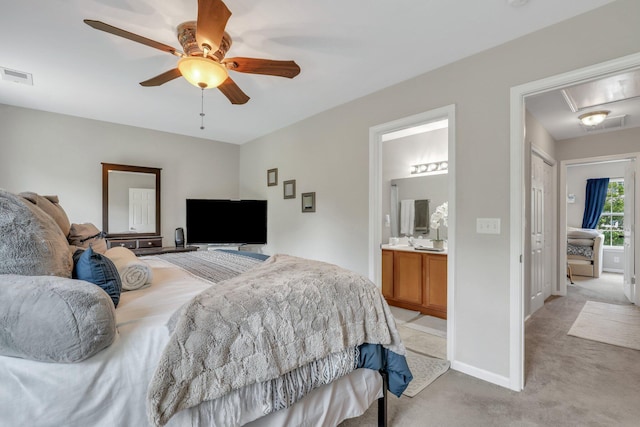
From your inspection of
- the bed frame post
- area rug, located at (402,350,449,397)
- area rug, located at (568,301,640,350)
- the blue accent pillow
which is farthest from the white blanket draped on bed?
area rug, located at (568,301,640,350)

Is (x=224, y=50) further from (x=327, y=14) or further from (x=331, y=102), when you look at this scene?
(x=331, y=102)

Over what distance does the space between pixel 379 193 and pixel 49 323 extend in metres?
2.81

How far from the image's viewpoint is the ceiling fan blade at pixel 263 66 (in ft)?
6.72

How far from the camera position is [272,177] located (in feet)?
15.4

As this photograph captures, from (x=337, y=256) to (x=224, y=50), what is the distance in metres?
2.42

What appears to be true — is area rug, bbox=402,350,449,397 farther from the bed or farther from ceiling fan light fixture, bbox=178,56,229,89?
ceiling fan light fixture, bbox=178,56,229,89

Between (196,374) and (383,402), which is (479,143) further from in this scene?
(196,374)

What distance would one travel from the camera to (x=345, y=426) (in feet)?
5.75

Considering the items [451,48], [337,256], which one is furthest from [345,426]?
[451,48]

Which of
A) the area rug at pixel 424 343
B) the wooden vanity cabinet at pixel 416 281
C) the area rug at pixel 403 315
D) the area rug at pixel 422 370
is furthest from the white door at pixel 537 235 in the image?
the area rug at pixel 422 370

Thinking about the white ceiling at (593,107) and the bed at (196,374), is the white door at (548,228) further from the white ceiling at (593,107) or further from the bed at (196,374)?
the bed at (196,374)

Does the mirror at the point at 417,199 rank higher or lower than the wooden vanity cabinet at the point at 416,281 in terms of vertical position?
higher

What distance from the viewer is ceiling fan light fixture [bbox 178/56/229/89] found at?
191 centimetres

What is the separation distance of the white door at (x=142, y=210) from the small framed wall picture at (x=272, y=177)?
1.70 metres
